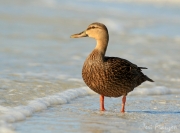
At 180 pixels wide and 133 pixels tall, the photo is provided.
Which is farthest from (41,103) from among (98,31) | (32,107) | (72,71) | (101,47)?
(72,71)

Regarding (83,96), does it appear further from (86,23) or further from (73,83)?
(86,23)

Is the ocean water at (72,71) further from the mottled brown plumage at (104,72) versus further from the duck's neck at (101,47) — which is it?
the duck's neck at (101,47)

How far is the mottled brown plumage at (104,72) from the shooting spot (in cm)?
807

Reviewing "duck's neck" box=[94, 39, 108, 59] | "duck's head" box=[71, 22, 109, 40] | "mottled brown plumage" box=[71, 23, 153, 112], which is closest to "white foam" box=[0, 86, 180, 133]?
"mottled brown plumage" box=[71, 23, 153, 112]

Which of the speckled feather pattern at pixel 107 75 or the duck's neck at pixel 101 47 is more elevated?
the duck's neck at pixel 101 47

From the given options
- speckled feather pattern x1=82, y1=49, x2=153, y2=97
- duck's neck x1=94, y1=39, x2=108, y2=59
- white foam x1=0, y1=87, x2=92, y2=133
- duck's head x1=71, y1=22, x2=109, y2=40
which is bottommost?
white foam x1=0, y1=87, x2=92, y2=133

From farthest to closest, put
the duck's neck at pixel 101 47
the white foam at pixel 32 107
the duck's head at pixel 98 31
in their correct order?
the duck's head at pixel 98 31, the duck's neck at pixel 101 47, the white foam at pixel 32 107

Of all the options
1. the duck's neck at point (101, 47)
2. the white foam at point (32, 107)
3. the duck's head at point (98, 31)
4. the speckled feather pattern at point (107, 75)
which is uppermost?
the duck's head at point (98, 31)

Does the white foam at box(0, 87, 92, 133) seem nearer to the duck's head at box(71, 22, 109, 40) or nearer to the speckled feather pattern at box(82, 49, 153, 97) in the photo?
the speckled feather pattern at box(82, 49, 153, 97)

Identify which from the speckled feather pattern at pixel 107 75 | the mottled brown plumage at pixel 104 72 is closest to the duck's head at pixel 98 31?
the mottled brown plumage at pixel 104 72

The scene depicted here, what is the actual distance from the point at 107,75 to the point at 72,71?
153 inches

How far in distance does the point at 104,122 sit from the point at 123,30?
13.2 metres

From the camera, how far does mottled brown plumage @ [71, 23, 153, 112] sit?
318 inches

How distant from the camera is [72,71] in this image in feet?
39.2
